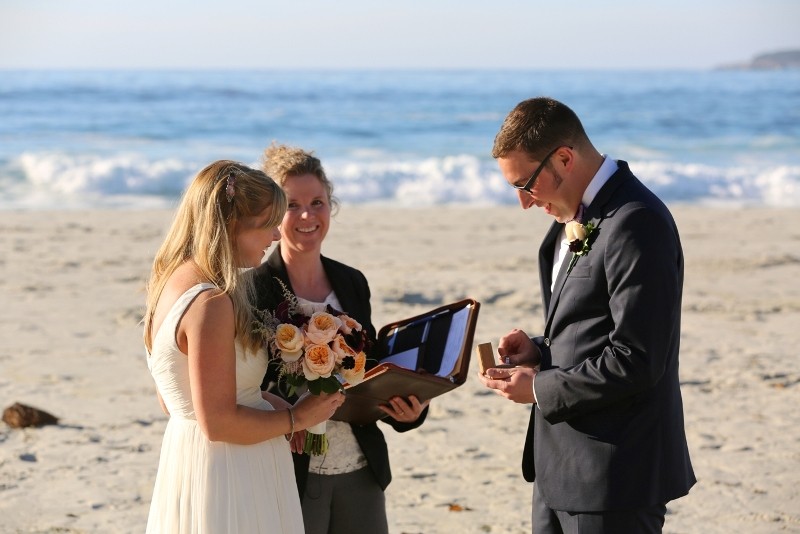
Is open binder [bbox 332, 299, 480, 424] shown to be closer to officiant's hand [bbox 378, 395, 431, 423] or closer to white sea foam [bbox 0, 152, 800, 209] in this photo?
officiant's hand [bbox 378, 395, 431, 423]

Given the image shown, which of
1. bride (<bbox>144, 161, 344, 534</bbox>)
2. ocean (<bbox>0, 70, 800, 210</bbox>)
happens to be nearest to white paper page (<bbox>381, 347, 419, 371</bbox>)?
bride (<bbox>144, 161, 344, 534</bbox>)

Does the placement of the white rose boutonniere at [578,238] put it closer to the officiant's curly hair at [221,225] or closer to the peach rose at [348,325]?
the peach rose at [348,325]

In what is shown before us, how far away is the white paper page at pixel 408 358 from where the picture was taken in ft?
12.8

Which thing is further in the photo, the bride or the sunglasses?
the sunglasses

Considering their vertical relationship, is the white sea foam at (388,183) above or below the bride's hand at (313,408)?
above

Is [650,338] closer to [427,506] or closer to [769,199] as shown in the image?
[427,506]

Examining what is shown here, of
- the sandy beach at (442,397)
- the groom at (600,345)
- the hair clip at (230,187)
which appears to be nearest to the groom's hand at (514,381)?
the groom at (600,345)

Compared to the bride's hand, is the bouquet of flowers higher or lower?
higher

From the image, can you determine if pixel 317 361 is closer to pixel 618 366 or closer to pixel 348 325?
pixel 348 325

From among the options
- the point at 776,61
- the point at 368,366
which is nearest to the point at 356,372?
the point at 368,366

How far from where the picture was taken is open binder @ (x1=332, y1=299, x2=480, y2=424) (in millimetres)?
3557

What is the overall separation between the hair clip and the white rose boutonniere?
110 centimetres

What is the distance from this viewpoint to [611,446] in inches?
127

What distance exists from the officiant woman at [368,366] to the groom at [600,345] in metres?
0.67
